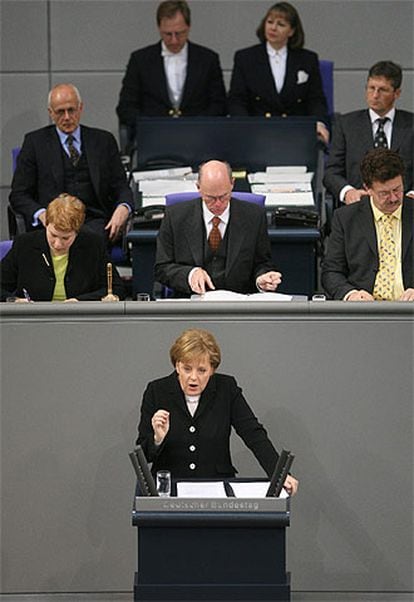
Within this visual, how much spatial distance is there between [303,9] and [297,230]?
9.18 feet

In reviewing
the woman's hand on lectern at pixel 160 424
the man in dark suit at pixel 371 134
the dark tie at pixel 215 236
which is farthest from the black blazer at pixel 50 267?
the man in dark suit at pixel 371 134

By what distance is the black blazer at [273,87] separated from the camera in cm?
728

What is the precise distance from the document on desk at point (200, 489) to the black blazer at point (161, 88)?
3.73m

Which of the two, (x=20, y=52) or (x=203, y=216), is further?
(x=20, y=52)

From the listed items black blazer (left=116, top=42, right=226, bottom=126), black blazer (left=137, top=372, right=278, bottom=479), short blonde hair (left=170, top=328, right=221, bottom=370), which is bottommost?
black blazer (left=137, top=372, right=278, bottom=479)

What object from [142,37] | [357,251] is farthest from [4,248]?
[142,37]

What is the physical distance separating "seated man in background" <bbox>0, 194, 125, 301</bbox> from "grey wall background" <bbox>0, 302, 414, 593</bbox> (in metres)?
0.67

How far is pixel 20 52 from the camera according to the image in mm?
8484

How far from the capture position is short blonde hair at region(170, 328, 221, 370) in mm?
4109

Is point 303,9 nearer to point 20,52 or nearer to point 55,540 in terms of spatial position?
point 20,52

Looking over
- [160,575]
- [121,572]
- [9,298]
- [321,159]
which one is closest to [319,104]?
[321,159]

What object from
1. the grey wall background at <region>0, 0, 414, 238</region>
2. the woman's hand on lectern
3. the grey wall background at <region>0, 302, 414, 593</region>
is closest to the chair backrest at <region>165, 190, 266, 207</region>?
the grey wall background at <region>0, 302, 414, 593</region>

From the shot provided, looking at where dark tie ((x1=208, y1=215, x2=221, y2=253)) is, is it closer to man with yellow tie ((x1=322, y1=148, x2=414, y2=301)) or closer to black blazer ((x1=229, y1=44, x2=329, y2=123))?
man with yellow tie ((x1=322, y1=148, x2=414, y2=301))

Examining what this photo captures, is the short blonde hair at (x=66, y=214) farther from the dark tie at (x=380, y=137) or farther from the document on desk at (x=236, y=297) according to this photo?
the dark tie at (x=380, y=137)
